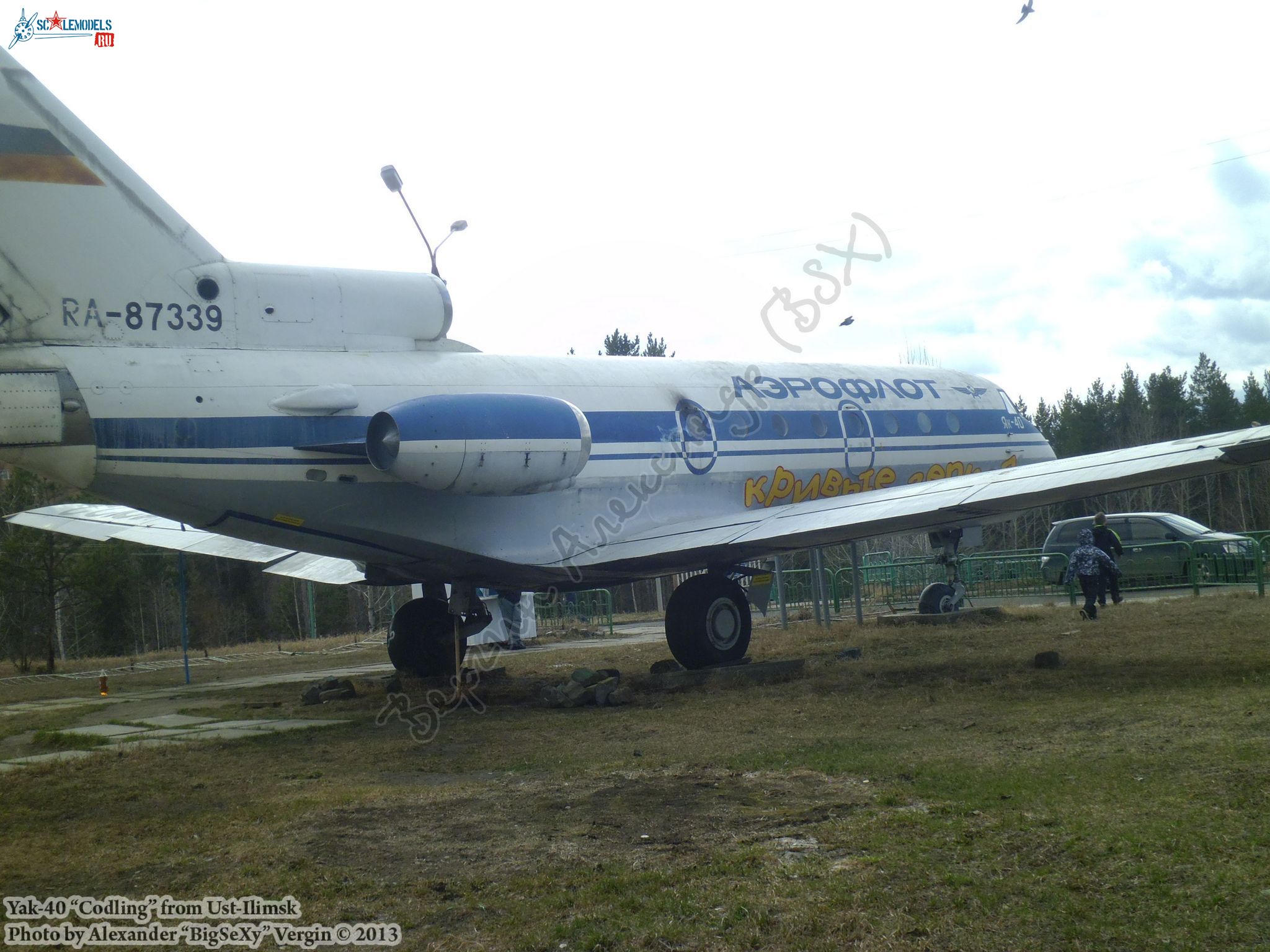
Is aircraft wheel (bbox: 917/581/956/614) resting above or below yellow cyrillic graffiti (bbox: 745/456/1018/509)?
below

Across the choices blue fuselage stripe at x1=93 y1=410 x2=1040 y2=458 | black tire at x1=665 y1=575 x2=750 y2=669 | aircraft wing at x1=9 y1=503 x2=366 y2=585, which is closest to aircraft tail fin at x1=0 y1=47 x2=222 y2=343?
blue fuselage stripe at x1=93 y1=410 x2=1040 y2=458

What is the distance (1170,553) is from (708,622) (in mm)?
15436

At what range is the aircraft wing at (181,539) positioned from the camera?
52.3 ft

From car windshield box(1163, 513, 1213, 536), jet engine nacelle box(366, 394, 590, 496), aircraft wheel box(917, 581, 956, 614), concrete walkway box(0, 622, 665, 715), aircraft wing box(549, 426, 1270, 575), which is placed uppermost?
jet engine nacelle box(366, 394, 590, 496)

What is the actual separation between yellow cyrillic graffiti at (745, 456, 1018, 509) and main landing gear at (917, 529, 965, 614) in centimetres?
101

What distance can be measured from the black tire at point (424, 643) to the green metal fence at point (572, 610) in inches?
537

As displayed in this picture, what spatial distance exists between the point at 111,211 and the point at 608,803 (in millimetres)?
7695

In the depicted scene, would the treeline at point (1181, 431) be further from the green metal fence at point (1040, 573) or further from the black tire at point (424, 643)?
the black tire at point (424, 643)

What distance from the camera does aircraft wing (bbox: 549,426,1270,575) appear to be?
33.7 ft

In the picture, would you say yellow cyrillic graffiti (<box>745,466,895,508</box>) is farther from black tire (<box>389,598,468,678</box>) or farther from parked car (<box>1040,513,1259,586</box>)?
parked car (<box>1040,513,1259,586</box>)

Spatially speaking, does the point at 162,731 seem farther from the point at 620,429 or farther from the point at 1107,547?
the point at 1107,547

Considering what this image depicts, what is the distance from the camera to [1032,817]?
5.36 metres

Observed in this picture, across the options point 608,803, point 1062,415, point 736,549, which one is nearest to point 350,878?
point 608,803

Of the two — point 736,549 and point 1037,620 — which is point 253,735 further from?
point 1037,620
